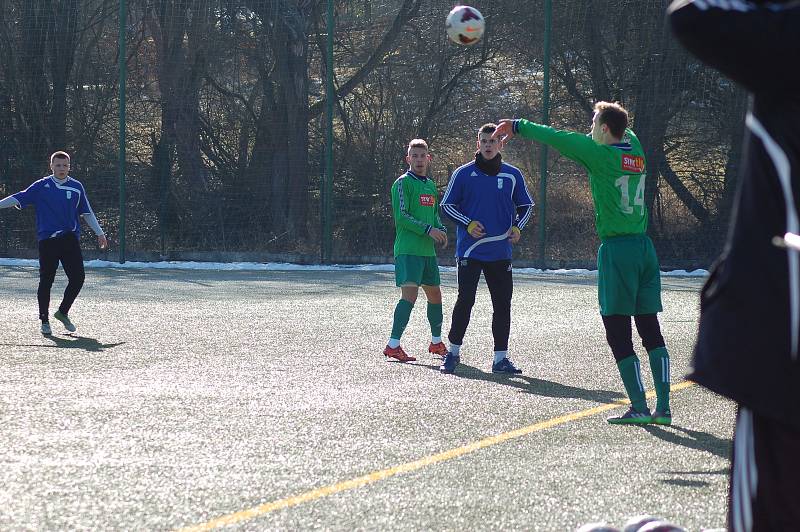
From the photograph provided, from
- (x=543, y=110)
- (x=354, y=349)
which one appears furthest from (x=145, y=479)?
(x=543, y=110)

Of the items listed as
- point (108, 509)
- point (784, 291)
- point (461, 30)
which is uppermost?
point (461, 30)

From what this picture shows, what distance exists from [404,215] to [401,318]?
833mm

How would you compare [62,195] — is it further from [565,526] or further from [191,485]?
[565,526]

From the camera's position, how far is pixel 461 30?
1037cm

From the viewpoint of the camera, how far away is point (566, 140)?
6566 millimetres

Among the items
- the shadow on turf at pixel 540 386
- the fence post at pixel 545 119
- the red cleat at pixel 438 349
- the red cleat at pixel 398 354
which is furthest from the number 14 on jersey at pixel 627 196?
the fence post at pixel 545 119

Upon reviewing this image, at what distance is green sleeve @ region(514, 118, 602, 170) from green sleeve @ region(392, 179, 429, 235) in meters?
Result: 2.79

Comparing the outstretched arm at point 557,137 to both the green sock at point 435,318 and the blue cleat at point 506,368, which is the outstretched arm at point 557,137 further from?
the green sock at point 435,318

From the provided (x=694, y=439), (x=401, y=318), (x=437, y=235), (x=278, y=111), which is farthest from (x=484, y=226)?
(x=278, y=111)

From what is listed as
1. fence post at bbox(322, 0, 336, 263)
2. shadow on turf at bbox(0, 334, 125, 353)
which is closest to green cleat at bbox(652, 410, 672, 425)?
shadow on turf at bbox(0, 334, 125, 353)

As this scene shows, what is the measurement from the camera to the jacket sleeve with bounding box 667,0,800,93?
6.97ft

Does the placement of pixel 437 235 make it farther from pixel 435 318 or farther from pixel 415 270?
pixel 435 318

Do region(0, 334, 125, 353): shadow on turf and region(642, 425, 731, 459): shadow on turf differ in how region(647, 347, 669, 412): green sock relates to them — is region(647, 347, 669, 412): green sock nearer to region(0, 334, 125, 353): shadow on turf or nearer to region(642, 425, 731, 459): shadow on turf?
region(642, 425, 731, 459): shadow on turf

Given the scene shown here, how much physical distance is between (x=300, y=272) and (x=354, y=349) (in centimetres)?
863
